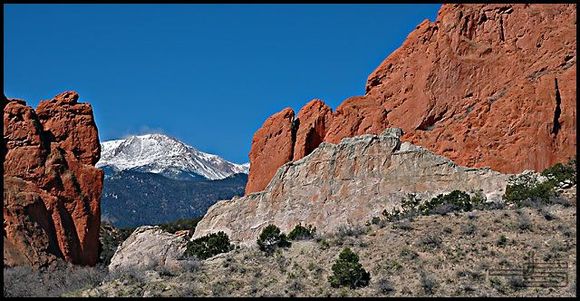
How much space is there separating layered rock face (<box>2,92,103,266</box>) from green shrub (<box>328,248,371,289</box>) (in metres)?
15.0

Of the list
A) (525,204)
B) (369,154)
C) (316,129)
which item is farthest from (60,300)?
(316,129)

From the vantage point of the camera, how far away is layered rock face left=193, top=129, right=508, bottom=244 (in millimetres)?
56031

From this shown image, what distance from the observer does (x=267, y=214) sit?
61844mm

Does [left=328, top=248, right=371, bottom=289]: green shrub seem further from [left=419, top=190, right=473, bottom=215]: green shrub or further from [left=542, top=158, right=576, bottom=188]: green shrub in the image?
[left=542, top=158, right=576, bottom=188]: green shrub

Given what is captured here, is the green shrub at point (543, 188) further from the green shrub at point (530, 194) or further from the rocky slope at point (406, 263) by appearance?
the rocky slope at point (406, 263)

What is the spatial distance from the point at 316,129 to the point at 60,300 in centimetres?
4510

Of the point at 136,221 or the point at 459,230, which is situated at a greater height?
the point at 136,221

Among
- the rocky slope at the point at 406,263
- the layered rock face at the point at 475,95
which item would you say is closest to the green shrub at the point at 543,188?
the rocky slope at the point at 406,263

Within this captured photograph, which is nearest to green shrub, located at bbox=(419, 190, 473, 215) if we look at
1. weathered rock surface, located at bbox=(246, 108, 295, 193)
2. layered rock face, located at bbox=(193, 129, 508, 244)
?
layered rock face, located at bbox=(193, 129, 508, 244)

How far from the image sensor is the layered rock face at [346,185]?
56.0 meters

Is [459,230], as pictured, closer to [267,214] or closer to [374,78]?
[267,214]

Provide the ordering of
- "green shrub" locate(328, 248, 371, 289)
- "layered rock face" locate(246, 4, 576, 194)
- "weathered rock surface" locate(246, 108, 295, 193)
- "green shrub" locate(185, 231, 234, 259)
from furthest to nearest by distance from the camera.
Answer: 1. "weathered rock surface" locate(246, 108, 295, 193)
2. "layered rock face" locate(246, 4, 576, 194)
3. "green shrub" locate(185, 231, 234, 259)
4. "green shrub" locate(328, 248, 371, 289)

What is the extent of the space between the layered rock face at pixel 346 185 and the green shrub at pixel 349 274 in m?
27.7

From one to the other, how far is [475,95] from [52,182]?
31.6 metres
